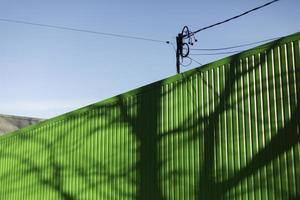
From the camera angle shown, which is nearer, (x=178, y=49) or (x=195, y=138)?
(x=195, y=138)

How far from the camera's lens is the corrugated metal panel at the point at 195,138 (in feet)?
25.4

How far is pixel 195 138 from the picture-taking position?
9.27m

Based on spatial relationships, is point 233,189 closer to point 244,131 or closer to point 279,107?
point 244,131

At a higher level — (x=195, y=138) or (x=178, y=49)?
(x=178, y=49)

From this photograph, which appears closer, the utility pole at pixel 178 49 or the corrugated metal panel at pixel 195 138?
the corrugated metal panel at pixel 195 138

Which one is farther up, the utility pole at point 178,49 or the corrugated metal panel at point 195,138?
the utility pole at point 178,49

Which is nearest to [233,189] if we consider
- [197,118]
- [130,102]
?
[197,118]

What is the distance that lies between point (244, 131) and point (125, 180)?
3.94 metres

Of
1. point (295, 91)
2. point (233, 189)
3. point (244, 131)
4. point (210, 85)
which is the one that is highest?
point (210, 85)

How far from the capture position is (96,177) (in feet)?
39.2

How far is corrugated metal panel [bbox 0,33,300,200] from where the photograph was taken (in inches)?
305

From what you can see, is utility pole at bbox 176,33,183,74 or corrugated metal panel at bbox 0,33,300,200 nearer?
corrugated metal panel at bbox 0,33,300,200

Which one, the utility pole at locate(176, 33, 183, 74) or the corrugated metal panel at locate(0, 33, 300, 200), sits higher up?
the utility pole at locate(176, 33, 183, 74)

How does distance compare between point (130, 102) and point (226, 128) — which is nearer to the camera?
point (226, 128)
